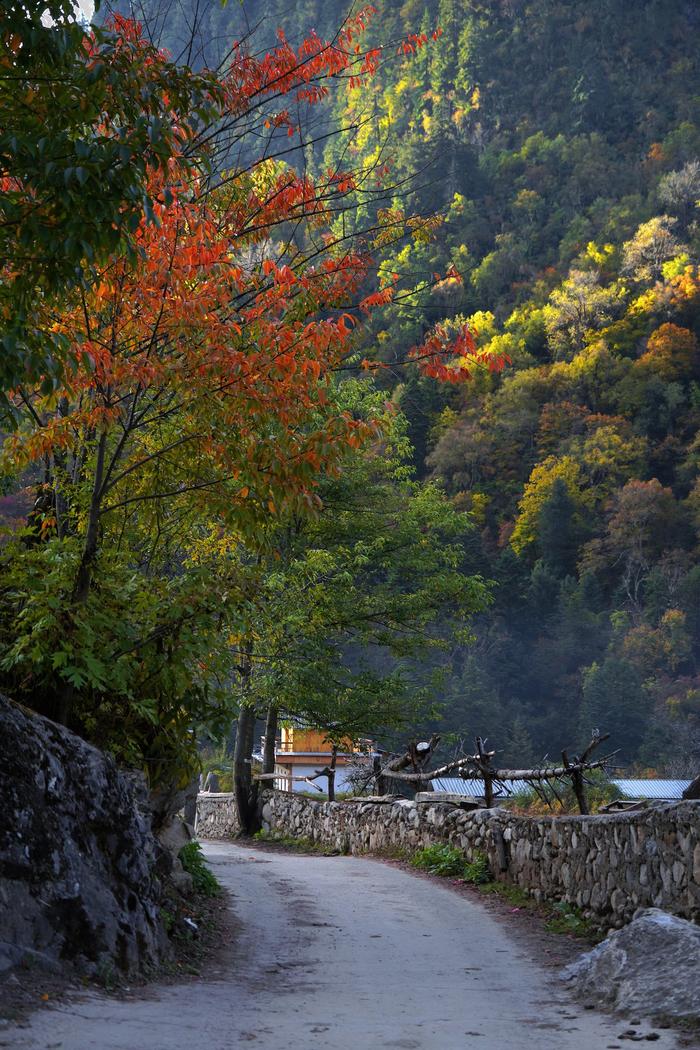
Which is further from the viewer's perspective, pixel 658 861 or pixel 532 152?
pixel 532 152

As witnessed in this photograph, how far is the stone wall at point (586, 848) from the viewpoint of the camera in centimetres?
717

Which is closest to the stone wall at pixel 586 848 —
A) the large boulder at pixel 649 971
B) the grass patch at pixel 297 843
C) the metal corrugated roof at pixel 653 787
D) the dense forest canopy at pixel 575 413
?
the large boulder at pixel 649 971

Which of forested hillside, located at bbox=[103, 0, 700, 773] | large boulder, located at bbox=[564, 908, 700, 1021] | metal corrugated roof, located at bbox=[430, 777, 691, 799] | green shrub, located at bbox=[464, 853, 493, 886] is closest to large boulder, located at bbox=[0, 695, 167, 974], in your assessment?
large boulder, located at bbox=[564, 908, 700, 1021]

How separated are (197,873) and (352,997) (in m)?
4.33

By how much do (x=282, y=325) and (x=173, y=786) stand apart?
12.8 feet

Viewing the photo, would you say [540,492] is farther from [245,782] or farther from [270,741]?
[245,782]

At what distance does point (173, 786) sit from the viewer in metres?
8.66

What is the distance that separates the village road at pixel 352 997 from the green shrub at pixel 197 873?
0.30 meters

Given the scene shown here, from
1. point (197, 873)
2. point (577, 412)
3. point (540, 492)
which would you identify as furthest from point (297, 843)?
point (577, 412)

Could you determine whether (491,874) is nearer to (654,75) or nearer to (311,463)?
(311,463)

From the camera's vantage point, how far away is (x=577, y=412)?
72.3 metres

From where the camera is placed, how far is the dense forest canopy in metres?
55.6

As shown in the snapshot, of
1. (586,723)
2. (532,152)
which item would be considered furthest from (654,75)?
(586,723)

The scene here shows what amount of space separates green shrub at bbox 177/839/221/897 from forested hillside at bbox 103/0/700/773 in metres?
29.6
